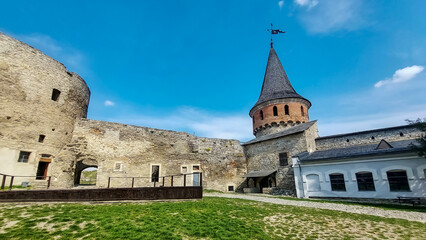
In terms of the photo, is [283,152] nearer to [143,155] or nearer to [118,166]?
[143,155]

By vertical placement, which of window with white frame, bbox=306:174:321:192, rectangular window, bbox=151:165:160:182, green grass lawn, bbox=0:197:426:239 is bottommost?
green grass lawn, bbox=0:197:426:239

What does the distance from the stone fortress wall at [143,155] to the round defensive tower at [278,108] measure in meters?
5.03

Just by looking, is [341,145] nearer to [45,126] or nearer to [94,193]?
[94,193]

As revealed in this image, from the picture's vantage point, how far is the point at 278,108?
26141 millimetres

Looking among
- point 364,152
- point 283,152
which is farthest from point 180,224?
point 283,152

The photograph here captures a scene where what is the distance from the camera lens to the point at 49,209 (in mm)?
7320

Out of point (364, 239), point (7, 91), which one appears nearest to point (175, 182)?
point (7, 91)

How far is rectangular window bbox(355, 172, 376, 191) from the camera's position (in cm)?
1402

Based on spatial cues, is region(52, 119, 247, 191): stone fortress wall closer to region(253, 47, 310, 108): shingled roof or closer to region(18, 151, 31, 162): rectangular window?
region(18, 151, 31, 162): rectangular window

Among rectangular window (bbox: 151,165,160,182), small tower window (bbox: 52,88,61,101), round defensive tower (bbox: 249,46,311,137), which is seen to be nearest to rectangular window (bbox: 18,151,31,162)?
small tower window (bbox: 52,88,61,101)

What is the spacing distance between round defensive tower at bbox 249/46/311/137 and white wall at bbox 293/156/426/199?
28.7 feet

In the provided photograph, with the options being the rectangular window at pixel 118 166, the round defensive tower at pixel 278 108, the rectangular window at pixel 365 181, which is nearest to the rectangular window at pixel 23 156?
the rectangular window at pixel 118 166

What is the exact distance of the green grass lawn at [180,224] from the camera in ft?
17.9

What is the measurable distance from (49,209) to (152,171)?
40.1 ft
